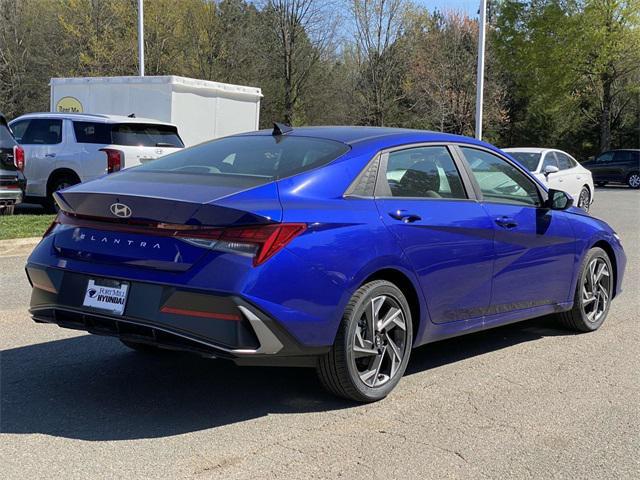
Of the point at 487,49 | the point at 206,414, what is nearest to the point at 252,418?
the point at 206,414

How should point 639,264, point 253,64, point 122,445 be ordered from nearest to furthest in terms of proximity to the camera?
point 122,445 → point 639,264 → point 253,64

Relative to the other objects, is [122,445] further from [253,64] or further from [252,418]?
[253,64]

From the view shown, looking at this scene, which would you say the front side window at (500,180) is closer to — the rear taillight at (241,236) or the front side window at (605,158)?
the rear taillight at (241,236)

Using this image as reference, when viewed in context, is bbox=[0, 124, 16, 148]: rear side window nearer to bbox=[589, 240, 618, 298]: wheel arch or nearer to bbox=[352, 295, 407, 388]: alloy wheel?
bbox=[352, 295, 407, 388]: alloy wheel

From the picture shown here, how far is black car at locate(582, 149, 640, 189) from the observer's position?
2938 cm

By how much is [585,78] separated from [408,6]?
32.1 ft

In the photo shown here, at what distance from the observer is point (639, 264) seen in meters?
9.70

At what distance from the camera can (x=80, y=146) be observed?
1267 centimetres

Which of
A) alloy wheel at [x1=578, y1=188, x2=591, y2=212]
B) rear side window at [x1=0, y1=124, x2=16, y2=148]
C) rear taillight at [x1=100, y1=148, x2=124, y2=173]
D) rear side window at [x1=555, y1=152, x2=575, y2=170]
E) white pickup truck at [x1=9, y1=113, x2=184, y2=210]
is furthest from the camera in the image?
alloy wheel at [x1=578, y1=188, x2=591, y2=212]

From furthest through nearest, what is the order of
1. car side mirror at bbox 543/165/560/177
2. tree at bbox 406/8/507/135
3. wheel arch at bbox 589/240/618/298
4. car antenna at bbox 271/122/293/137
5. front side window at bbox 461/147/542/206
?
tree at bbox 406/8/507/135, car side mirror at bbox 543/165/560/177, wheel arch at bbox 589/240/618/298, front side window at bbox 461/147/542/206, car antenna at bbox 271/122/293/137

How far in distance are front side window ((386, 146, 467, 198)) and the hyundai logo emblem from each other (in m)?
1.57

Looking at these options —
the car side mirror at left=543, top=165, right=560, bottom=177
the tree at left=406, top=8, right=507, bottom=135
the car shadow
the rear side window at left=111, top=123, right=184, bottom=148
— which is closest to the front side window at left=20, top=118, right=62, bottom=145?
the rear side window at left=111, top=123, right=184, bottom=148

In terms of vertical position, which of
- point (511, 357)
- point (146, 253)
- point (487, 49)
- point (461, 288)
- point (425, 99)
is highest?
point (487, 49)

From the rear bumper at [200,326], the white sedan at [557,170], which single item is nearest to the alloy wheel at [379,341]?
the rear bumper at [200,326]
